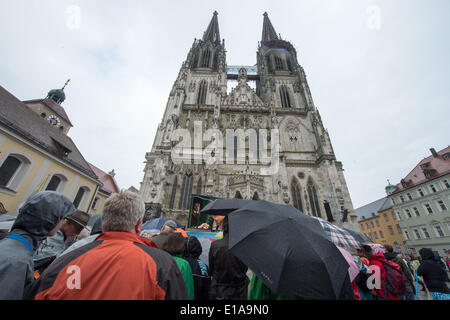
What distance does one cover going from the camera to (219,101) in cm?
2064

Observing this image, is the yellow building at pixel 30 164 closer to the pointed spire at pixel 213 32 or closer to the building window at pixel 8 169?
the building window at pixel 8 169

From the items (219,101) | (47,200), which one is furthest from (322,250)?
(219,101)

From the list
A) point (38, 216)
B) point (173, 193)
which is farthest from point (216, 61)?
point (38, 216)

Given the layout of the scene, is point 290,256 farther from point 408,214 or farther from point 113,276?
point 408,214

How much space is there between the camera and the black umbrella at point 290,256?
1.45 meters

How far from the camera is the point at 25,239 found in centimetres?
143

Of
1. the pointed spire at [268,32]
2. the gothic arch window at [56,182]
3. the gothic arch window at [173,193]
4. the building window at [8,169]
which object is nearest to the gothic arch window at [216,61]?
the pointed spire at [268,32]

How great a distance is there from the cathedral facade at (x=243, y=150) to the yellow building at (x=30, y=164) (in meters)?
4.58

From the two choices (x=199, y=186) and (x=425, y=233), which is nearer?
(x=199, y=186)

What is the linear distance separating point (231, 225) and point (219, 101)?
20.3 m

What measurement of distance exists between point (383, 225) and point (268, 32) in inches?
1760

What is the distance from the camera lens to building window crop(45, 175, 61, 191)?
35.6 feet

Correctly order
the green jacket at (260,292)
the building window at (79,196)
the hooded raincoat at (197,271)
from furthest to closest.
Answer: the building window at (79,196), the hooded raincoat at (197,271), the green jacket at (260,292)

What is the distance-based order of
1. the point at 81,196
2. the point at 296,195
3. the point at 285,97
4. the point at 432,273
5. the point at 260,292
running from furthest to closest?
the point at 285,97 → the point at 296,195 → the point at 81,196 → the point at 432,273 → the point at 260,292
